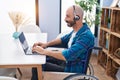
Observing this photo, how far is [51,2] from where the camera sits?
12.9 feet

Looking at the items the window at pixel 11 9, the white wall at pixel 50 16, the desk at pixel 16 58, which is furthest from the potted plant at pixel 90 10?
the desk at pixel 16 58

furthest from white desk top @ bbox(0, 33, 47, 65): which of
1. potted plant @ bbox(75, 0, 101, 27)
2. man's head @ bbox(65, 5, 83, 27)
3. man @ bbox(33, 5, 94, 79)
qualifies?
potted plant @ bbox(75, 0, 101, 27)

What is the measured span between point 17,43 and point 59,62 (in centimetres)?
53

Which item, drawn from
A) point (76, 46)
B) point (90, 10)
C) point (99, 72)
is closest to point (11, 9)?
point (90, 10)

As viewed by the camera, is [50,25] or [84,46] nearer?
[84,46]

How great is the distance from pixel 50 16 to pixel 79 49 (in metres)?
2.29

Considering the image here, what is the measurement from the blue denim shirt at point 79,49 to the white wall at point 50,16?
2111 millimetres

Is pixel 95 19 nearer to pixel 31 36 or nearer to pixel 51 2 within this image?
pixel 51 2

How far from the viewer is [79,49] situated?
183 cm

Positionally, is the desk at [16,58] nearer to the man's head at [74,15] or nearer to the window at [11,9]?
the man's head at [74,15]

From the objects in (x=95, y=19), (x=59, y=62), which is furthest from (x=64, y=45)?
(x=95, y=19)

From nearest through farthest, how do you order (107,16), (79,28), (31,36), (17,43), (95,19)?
(79,28) < (17,43) < (31,36) < (107,16) < (95,19)

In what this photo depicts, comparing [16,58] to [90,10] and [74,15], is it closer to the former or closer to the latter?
[74,15]

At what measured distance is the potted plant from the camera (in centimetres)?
368
